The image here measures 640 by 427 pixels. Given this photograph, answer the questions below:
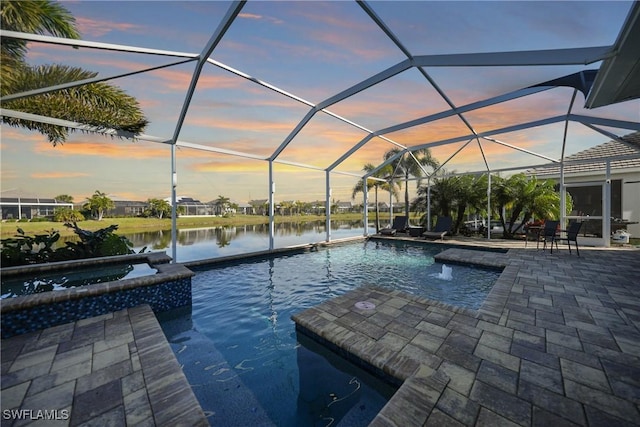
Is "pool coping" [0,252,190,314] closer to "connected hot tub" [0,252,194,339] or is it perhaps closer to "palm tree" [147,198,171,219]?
"connected hot tub" [0,252,194,339]

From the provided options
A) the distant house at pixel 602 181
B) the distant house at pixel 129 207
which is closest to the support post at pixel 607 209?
the distant house at pixel 602 181

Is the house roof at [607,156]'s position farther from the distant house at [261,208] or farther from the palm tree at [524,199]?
the distant house at [261,208]

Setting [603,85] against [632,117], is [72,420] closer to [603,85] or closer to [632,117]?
[603,85]

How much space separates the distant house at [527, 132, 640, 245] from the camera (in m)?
9.58

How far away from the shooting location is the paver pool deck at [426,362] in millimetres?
1994

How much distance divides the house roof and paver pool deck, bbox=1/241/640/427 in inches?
290

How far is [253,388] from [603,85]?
636 centimetres

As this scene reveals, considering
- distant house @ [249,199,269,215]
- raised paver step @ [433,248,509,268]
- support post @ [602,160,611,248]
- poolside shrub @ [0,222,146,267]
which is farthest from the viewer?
distant house @ [249,199,269,215]

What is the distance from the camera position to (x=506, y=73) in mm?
5508

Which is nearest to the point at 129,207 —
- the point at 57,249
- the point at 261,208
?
the point at 261,208

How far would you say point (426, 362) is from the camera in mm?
2584

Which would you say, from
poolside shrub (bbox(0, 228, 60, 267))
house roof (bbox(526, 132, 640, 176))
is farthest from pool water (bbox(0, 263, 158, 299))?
house roof (bbox(526, 132, 640, 176))

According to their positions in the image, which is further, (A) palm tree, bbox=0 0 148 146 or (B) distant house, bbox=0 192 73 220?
(B) distant house, bbox=0 192 73 220

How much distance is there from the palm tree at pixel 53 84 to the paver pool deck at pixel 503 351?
7.29m
